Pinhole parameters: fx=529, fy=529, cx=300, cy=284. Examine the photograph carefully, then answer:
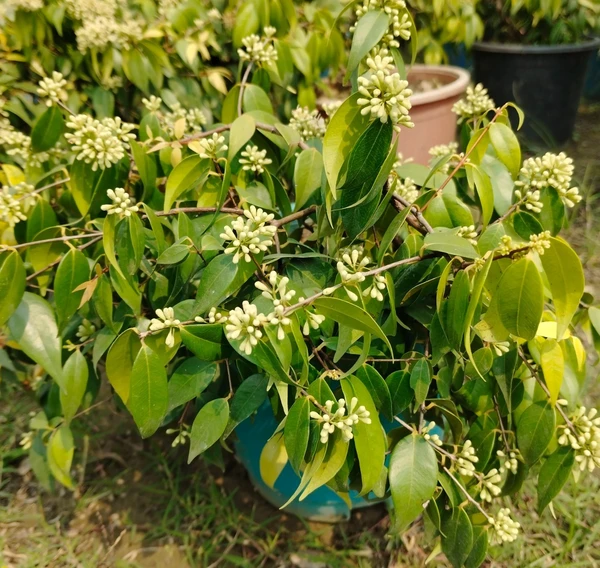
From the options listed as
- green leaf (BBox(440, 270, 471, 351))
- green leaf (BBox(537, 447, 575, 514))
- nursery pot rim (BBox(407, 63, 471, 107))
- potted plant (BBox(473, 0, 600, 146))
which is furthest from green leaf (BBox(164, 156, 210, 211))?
potted plant (BBox(473, 0, 600, 146))

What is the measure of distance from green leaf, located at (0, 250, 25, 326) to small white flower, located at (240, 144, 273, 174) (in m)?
0.34

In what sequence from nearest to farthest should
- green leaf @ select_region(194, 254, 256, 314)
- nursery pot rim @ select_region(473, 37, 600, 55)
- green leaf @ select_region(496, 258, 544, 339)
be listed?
green leaf @ select_region(496, 258, 544, 339)
green leaf @ select_region(194, 254, 256, 314)
nursery pot rim @ select_region(473, 37, 600, 55)

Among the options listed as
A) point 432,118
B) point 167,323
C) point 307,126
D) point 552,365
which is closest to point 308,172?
point 307,126

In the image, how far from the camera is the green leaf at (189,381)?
66cm

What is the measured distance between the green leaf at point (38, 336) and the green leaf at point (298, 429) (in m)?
0.34

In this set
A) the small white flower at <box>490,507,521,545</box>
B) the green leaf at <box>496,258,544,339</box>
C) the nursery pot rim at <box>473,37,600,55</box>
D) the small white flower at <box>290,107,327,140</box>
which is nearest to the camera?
the green leaf at <box>496,258,544,339</box>

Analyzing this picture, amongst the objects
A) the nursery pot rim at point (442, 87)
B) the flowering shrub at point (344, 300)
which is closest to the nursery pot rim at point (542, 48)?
the nursery pot rim at point (442, 87)

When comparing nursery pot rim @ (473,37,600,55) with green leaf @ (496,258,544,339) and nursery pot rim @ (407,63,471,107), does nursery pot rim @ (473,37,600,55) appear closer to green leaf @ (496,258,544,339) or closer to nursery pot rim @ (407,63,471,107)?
nursery pot rim @ (407,63,471,107)

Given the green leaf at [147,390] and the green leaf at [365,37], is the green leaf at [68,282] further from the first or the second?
the green leaf at [365,37]

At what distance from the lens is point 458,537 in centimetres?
71

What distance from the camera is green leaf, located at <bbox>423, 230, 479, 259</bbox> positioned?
566 millimetres

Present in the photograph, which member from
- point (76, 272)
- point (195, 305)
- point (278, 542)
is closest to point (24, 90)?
point (76, 272)

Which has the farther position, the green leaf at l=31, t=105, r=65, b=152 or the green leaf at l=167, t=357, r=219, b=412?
the green leaf at l=31, t=105, r=65, b=152

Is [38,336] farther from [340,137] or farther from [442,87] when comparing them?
[442,87]
